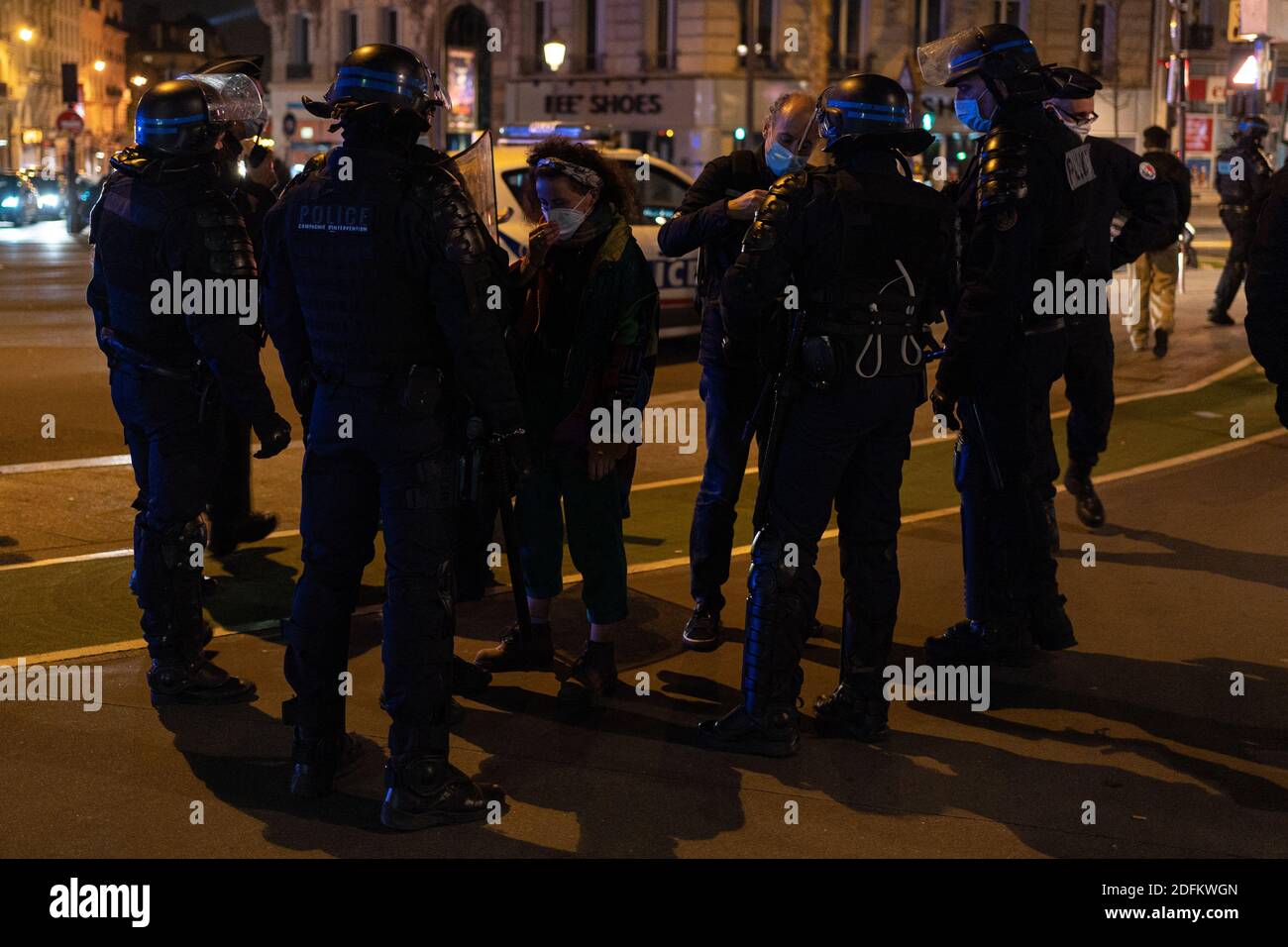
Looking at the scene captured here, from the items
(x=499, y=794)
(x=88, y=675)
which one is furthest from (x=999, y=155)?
(x=88, y=675)

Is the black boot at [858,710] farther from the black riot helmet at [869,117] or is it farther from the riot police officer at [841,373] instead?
the black riot helmet at [869,117]

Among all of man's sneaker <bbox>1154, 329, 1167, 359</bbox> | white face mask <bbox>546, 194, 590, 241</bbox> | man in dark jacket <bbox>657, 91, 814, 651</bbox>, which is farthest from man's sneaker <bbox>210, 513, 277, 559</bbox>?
man's sneaker <bbox>1154, 329, 1167, 359</bbox>

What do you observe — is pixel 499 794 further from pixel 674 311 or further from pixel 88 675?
pixel 674 311

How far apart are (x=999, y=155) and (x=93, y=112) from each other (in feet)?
396

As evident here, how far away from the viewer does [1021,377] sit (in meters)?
5.79

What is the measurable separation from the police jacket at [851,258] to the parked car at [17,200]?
38318 millimetres

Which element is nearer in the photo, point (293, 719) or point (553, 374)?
point (293, 719)

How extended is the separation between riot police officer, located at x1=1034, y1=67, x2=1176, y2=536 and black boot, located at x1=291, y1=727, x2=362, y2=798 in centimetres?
288

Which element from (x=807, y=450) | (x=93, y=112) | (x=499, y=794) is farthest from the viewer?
(x=93, y=112)

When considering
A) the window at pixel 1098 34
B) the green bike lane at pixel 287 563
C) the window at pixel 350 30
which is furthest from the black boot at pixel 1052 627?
the window at pixel 350 30

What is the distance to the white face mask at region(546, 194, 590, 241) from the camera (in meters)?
5.34

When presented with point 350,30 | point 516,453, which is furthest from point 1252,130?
point 350,30

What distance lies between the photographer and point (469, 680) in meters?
5.56

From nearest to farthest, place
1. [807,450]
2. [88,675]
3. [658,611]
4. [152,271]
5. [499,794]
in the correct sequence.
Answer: [499,794] → [807,450] → [152,271] → [88,675] → [658,611]
